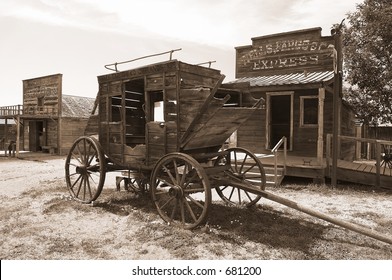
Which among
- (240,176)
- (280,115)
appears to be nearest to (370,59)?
(280,115)

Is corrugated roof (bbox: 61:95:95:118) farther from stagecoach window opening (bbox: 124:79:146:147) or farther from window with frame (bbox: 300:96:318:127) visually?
window with frame (bbox: 300:96:318:127)

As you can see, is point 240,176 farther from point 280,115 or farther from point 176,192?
point 280,115

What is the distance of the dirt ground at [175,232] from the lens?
419cm

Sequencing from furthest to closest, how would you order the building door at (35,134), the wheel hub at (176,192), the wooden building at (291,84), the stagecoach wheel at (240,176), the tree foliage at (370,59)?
the building door at (35,134), the tree foliage at (370,59), the wooden building at (291,84), the stagecoach wheel at (240,176), the wheel hub at (176,192)

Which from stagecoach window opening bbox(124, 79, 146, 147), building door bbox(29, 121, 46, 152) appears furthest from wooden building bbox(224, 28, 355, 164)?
building door bbox(29, 121, 46, 152)

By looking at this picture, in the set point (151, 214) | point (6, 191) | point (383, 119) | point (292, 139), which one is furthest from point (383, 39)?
point (6, 191)

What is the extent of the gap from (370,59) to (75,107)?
20084 millimetres

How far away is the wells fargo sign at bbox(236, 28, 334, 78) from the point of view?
37.8 ft

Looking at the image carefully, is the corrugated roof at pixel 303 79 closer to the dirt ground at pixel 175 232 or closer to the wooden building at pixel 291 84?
the wooden building at pixel 291 84

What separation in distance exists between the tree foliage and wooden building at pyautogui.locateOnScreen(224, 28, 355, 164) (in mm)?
5145

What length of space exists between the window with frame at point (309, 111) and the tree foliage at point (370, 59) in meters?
7.72

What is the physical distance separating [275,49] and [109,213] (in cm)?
940

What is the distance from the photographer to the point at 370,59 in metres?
16.6

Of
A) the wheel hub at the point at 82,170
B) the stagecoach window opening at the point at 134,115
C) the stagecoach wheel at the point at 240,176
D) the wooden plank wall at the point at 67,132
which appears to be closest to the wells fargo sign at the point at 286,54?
the stagecoach wheel at the point at 240,176
